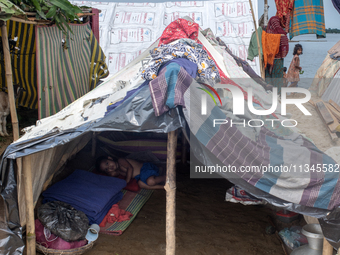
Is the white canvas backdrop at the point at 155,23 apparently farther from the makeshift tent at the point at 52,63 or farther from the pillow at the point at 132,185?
the pillow at the point at 132,185

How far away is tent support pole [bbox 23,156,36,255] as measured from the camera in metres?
3.07

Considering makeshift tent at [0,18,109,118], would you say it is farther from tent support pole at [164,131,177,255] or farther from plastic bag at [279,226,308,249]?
plastic bag at [279,226,308,249]

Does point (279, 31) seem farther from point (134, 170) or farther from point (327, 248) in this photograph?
point (327, 248)

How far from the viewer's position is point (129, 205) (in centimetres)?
430

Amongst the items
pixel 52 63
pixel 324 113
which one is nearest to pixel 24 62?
pixel 52 63

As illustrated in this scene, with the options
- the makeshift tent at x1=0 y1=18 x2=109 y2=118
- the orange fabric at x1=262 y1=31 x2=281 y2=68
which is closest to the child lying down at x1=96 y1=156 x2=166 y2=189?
the makeshift tent at x1=0 y1=18 x2=109 y2=118

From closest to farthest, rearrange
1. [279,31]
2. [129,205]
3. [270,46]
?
[129,205], [279,31], [270,46]

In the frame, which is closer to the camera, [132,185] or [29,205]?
[29,205]

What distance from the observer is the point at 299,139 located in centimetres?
320

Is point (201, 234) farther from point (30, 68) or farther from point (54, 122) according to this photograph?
point (30, 68)

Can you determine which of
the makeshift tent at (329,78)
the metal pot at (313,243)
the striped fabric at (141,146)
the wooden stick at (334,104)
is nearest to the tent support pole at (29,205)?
the striped fabric at (141,146)

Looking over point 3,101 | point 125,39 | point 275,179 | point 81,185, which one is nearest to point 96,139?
point 81,185

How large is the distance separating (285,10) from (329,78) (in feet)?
9.24

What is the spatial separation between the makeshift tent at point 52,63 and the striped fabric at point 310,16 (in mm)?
3693
